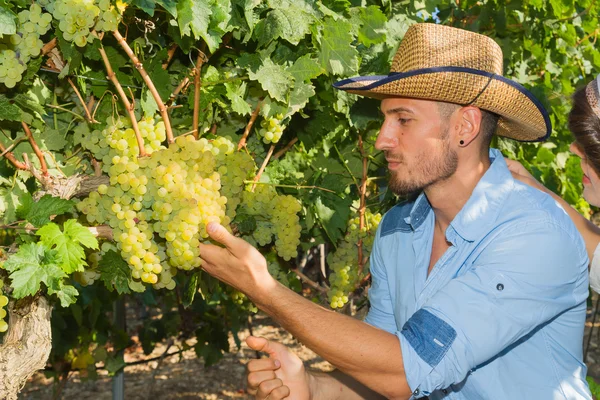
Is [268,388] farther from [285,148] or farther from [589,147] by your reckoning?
[589,147]

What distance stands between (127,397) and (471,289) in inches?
207

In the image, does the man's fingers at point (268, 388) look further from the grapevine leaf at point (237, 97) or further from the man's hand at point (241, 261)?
the grapevine leaf at point (237, 97)

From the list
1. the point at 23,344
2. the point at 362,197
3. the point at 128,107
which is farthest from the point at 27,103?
the point at 362,197

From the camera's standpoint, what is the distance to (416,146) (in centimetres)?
232

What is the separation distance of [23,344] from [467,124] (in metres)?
1.49

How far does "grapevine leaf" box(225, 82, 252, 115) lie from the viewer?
238 centimetres

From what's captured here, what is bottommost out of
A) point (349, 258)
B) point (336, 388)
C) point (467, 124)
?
point (349, 258)

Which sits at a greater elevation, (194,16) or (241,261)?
(194,16)

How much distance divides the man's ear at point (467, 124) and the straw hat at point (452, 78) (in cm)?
3

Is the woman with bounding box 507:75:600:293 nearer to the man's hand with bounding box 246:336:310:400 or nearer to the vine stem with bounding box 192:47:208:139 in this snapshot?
the man's hand with bounding box 246:336:310:400

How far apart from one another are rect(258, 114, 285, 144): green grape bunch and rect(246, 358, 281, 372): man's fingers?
81 cm

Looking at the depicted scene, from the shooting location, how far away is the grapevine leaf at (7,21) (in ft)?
5.98

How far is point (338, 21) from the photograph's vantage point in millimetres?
2496

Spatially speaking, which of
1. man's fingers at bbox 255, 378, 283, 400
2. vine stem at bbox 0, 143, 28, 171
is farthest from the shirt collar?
vine stem at bbox 0, 143, 28, 171
